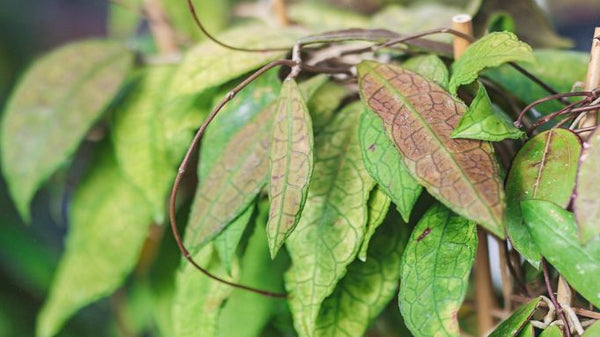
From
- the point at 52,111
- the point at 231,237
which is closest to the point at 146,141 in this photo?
the point at 52,111

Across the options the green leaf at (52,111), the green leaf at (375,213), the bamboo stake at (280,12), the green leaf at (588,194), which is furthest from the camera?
the bamboo stake at (280,12)

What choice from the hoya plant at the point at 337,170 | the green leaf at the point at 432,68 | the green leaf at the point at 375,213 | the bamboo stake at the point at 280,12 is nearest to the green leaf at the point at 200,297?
the hoya plant at the point at 337,170

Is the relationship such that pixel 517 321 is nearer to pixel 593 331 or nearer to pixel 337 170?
pixel 593 331

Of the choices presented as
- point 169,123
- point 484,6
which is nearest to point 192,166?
point 169,123

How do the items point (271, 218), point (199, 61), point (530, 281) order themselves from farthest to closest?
point (199, 61), point (530, 281), point (271, 218)

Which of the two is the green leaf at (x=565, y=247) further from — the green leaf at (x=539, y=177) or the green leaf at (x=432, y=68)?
the green leaf at (x=432, y=68)

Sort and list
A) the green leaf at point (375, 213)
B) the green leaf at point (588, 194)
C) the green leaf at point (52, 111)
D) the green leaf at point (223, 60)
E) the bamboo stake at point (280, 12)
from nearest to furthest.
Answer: the green leaf at point (588, 194) < the green leaf at point (375, 213) < the green leaf at point (223, 60) < the green leaf at point (52, 111) < the bamboo stake at point (280, 12)

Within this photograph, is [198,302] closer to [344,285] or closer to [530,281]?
[344,285]
